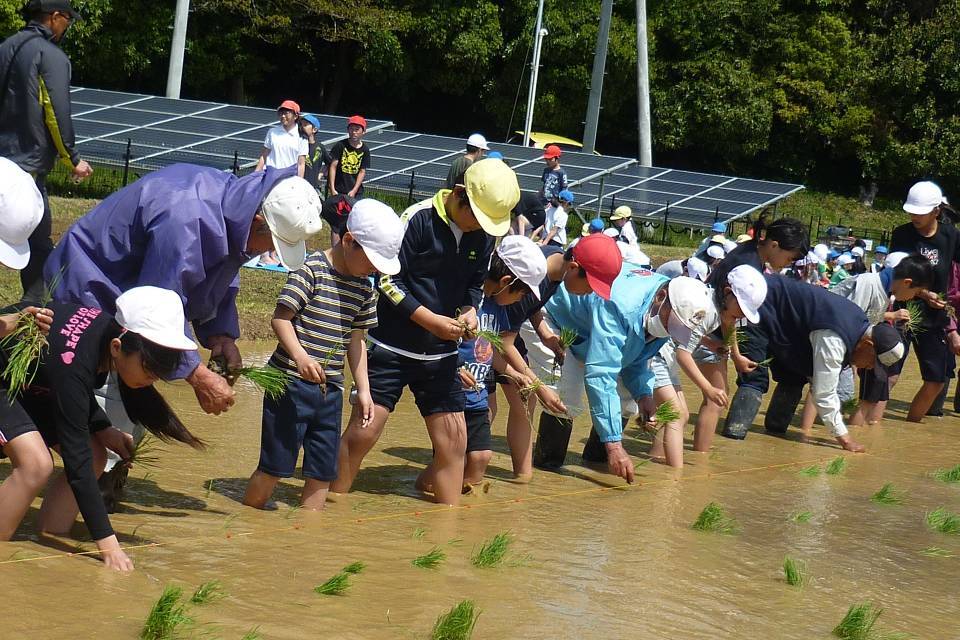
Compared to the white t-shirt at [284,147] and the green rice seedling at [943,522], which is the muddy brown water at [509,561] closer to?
the green rice seedling at [943,522]

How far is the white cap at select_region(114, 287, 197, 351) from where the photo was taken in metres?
4.55

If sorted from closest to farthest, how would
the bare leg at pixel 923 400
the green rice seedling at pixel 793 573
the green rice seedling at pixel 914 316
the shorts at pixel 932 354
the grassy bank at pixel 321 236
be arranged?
the green rice seedling at pixel 793 573
the green rice seedling at pixel 914 316
the grassy bank at pixel 321 236
the shorts at pixel 932 354
the bare leg at pixel 923 400

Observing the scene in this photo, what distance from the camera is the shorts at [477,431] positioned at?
680 cm

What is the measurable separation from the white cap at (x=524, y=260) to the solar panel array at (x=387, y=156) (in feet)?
40.1

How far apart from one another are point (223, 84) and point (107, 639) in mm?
34787

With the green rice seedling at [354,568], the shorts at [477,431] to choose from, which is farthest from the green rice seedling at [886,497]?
the green rice seedling at [354,568]

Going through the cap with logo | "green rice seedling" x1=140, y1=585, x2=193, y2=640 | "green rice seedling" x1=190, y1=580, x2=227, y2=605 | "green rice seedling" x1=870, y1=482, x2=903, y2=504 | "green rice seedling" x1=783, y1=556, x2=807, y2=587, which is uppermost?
the cap with logo

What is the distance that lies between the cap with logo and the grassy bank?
4.51 metres

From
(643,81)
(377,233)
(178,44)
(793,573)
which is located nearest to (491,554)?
(793,573)

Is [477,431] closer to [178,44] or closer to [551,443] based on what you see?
[551,443]

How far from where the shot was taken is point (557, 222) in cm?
1709

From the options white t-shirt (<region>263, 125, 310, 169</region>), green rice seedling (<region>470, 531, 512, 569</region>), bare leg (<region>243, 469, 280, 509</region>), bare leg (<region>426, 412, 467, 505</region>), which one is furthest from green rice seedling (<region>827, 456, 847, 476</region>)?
white t-shirt (<region>263, 125, 310, 169</region>)

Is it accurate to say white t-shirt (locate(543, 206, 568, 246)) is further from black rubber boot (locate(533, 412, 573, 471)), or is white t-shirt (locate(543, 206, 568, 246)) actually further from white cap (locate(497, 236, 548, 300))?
white cap (locate(497, 236, 548, 300))

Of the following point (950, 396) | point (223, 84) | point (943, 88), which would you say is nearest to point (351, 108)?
point (223, 84)
